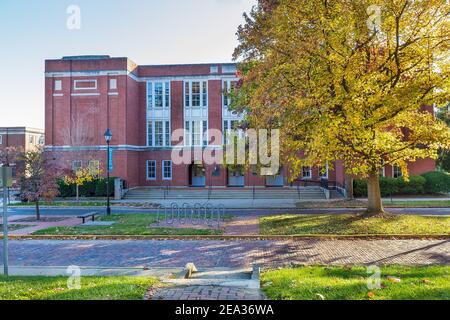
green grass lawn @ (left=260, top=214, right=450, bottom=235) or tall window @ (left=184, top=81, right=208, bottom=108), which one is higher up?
tall window @ (left=184, top=81, right=208, bottom=108)

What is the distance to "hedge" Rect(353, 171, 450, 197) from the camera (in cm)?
2770

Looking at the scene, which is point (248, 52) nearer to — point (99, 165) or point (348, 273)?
point (348, 273)

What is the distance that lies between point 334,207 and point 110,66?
23184 mm

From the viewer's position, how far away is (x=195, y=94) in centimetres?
3603

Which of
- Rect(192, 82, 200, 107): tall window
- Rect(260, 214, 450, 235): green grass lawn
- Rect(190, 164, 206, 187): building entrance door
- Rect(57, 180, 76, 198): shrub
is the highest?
Rect(192, 82, 200, 107): tall window

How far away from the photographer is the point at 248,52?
1764 centimetres

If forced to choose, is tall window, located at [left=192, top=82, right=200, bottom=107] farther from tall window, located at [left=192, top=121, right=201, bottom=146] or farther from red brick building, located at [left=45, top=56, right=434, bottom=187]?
tall window, located at [left=192, top=121, right=201, bottom=146]

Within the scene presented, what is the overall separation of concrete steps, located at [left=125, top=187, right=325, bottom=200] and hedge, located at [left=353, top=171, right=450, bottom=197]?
2.94 m

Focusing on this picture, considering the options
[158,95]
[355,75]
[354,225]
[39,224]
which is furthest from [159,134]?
[354,225]

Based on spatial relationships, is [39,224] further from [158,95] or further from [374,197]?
[158,95]

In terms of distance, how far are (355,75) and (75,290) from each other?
12106mm

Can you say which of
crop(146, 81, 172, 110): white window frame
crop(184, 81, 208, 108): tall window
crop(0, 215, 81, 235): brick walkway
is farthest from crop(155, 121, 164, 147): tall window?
crop(0, 215, 81, 235): brick walkway
